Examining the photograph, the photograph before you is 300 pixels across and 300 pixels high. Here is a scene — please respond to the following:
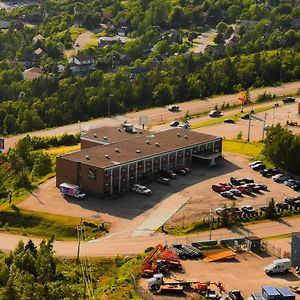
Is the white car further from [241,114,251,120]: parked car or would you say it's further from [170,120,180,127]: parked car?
[241,114,251,120]: parked car

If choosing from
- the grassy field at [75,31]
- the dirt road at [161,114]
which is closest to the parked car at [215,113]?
the dirt road at [161,114]

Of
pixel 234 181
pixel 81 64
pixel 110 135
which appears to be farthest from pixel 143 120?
pixel 81 64

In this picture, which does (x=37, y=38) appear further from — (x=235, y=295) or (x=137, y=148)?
(x=235, y=295)

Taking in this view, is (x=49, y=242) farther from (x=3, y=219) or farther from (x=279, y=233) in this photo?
(x=279, y=233)

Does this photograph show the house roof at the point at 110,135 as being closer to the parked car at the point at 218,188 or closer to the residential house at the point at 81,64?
the parked car at the point at 218,188

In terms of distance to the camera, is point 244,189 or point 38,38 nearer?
point 244,189
